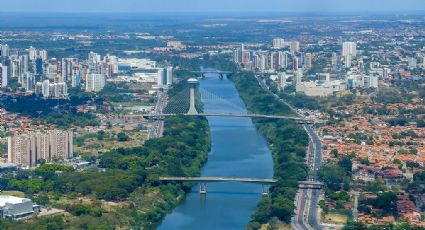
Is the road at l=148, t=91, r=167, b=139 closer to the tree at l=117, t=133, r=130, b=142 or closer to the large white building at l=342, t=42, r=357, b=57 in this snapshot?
the tree at l=117, t=133, r=130, b=142

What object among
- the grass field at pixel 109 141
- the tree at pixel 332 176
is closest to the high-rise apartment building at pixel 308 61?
the grass field at pixel 109 141

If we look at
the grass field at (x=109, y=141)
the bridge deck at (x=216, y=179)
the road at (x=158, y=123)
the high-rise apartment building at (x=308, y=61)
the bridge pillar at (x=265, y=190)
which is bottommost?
the grass field at (x=109, y=141)

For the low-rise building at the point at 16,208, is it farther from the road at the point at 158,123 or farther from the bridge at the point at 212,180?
Result: the road at the point at 158,123

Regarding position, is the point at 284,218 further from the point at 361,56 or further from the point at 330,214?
the point at 361,56

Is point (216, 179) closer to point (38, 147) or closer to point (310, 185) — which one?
point (310, 185)

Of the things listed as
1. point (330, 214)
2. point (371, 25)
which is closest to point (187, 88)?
point (330, 214)
